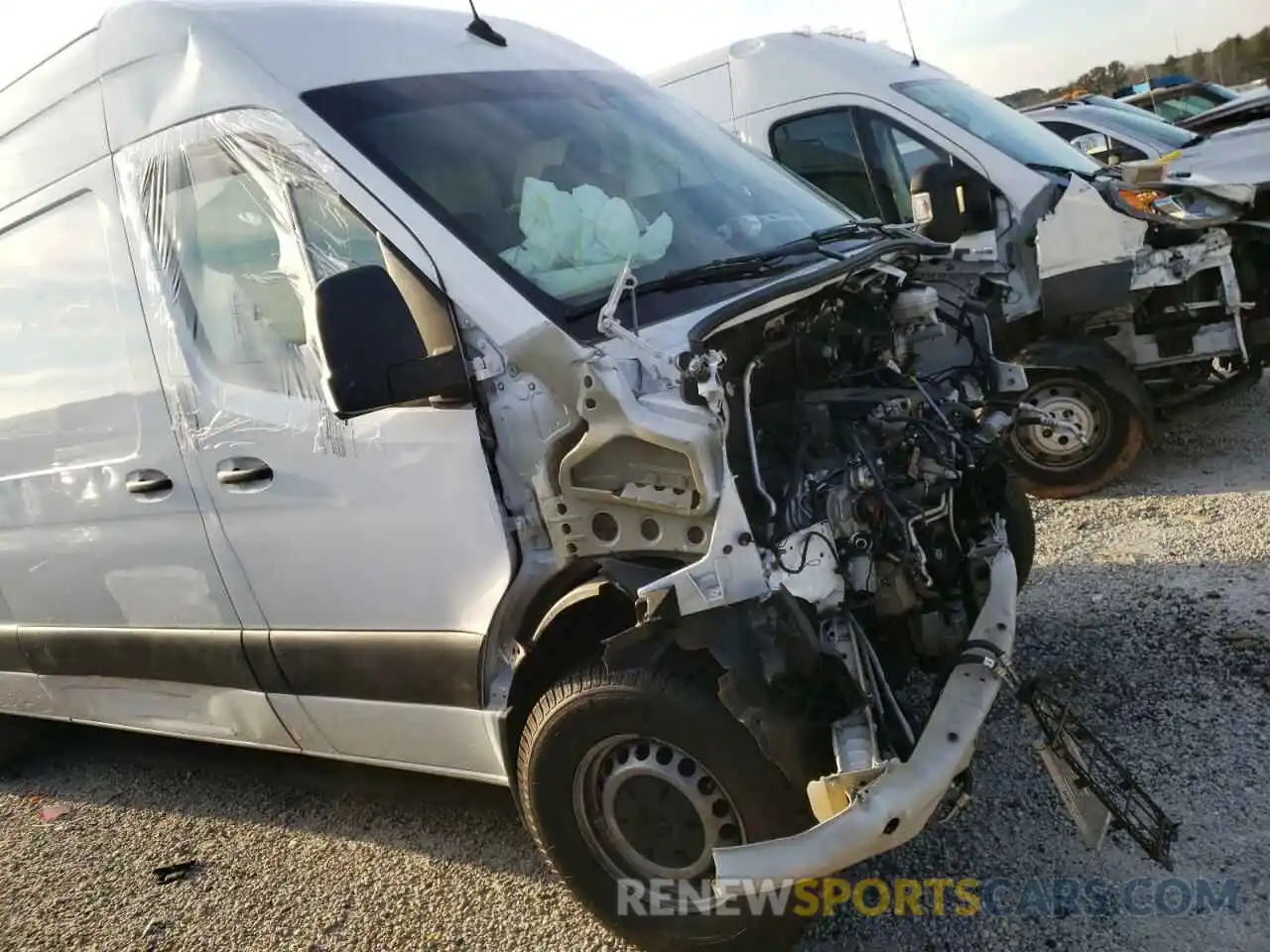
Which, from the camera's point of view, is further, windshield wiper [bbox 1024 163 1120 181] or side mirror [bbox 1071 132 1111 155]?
side mirror [bbox 1071 132 1111 155]

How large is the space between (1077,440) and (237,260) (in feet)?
12.9

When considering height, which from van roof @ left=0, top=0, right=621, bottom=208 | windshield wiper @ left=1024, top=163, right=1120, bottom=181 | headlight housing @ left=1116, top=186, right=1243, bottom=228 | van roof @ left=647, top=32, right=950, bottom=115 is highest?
van roof @ left=647, top=32, right=950, bottom=115

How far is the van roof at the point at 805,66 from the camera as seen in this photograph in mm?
5984

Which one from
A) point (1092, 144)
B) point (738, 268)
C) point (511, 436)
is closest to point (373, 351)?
point (511, 436)

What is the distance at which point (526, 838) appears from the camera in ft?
11.2

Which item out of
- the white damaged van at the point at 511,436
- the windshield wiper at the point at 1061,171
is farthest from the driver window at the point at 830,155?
the white damaged van at the point at 511,436

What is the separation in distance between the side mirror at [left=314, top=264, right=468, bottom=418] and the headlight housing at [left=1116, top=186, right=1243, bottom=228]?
4.11 meters

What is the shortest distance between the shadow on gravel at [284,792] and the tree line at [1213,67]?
28129 mm

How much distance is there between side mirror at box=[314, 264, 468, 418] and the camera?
7.82 ft

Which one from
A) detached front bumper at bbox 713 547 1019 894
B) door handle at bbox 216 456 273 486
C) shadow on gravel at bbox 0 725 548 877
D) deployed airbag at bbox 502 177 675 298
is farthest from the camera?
shadow on gravel at bbox 0 725 548 877

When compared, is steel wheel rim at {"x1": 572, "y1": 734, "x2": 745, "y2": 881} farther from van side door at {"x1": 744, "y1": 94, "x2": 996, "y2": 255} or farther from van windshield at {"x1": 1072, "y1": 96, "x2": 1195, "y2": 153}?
van windshield at {"x1": 1072, "y1": 96, "x2": 1195, "y2": 153}

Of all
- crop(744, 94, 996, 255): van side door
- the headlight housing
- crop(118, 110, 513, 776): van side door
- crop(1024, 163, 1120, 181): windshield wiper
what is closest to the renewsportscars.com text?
crop(118, 110, 513, 776): van side door

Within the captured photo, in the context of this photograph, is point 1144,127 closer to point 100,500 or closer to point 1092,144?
point 1092,144

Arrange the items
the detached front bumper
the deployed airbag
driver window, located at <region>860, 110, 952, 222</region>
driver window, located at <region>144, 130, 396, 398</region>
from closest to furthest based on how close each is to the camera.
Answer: the detached front bumper < the deployed airbag < driver window, located at <region>144, 130, 396, 398</region> < driver window, located at <region>860, 110, 952, 222</region>
